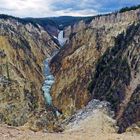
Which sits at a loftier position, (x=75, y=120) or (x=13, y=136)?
(x=13, y=136)

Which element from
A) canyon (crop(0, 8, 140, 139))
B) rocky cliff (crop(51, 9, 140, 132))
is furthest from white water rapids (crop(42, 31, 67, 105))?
rocky cliff (crop(51, 9, 140, 132))

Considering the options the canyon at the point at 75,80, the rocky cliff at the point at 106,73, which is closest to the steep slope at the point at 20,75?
the canyon at the point at 75,80

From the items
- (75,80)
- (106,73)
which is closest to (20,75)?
(75,80)

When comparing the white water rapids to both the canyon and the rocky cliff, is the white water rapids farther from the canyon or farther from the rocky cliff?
the rocky cliff

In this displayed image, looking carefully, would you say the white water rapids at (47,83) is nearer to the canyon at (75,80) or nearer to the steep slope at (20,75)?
the canyon at (75,80)

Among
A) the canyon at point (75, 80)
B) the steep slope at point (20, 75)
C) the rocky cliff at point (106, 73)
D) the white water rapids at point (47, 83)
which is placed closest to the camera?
the steep slope at point (20, 75)

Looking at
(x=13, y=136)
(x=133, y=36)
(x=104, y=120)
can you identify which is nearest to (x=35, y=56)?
(x=133, y=36)

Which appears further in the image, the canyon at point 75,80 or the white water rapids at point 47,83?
the white water rapids at point 47,83

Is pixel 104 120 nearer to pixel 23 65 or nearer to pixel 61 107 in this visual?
pixel 61 107

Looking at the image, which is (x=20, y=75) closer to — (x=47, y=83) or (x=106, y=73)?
(x=47, y=83)
